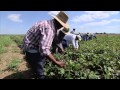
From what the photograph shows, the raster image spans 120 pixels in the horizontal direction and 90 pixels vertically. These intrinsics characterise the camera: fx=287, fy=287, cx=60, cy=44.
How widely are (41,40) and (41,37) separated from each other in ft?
0.23

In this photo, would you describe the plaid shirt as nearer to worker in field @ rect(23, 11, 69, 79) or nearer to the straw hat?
worker in field @ rect(23, 11, 69, 79)

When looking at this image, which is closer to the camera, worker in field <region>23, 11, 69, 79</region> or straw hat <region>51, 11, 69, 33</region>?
worker in field <region>23, 11, 69, 79</region>

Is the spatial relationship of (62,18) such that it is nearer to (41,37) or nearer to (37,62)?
(41,37)

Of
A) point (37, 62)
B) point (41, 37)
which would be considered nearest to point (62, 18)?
point (41, 37)

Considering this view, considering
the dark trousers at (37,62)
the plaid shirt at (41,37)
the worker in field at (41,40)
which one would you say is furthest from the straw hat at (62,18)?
the dark trousers at (37,62)

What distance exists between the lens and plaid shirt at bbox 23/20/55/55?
15.7 ft

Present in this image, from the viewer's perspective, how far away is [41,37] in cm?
487

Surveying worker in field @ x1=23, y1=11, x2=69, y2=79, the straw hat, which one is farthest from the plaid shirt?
the straw hat

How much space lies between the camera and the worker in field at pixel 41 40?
4785mm

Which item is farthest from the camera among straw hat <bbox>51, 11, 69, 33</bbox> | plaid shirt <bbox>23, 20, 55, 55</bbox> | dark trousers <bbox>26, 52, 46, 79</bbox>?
dark trousers <bbox>26, 52, 46, 79</bbox>

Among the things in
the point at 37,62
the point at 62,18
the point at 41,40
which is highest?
the point at 62,18

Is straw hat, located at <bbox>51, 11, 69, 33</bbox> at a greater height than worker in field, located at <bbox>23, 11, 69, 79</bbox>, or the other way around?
straw hat, located at <bbox>51, 11, 69, 33</bbox>
